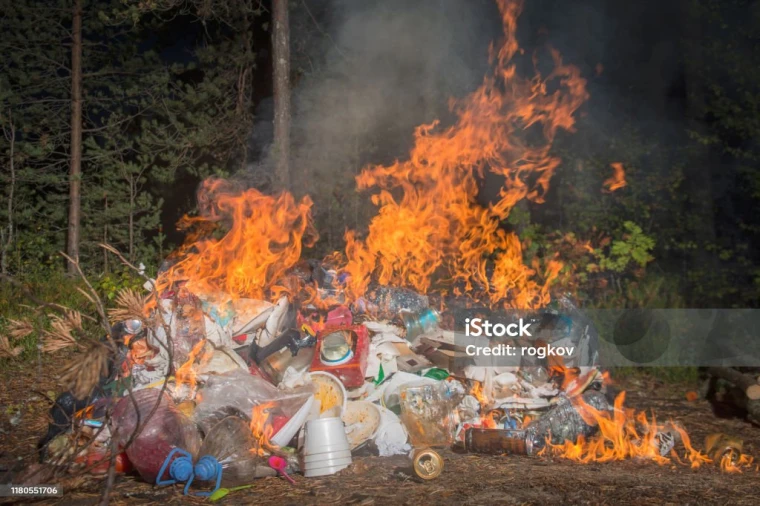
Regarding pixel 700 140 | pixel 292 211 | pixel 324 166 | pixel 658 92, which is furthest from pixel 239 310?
pixel 658 92

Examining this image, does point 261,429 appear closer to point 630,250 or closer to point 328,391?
point 328,391

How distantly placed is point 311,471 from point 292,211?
3.16 meters

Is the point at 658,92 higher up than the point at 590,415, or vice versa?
the point at 658,92

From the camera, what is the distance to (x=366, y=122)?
10523 mm

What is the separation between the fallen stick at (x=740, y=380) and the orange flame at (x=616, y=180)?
289 centimetres

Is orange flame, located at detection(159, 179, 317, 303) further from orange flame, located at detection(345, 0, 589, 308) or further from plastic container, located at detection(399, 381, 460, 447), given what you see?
plastic container, located at detection(399, 381, 460, 447)

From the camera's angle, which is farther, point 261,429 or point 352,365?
point 352,365

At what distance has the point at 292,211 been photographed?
6.49m

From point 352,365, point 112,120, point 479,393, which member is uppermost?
point 112,120

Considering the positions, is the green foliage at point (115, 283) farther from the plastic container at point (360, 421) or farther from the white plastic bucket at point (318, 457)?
the white plastic bucket at point (318, 457)

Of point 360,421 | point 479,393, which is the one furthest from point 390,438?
point 479,393

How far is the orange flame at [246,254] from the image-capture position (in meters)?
5.54

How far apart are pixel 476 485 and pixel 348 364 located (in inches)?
56.9

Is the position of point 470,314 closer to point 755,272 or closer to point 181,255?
point 181,255
